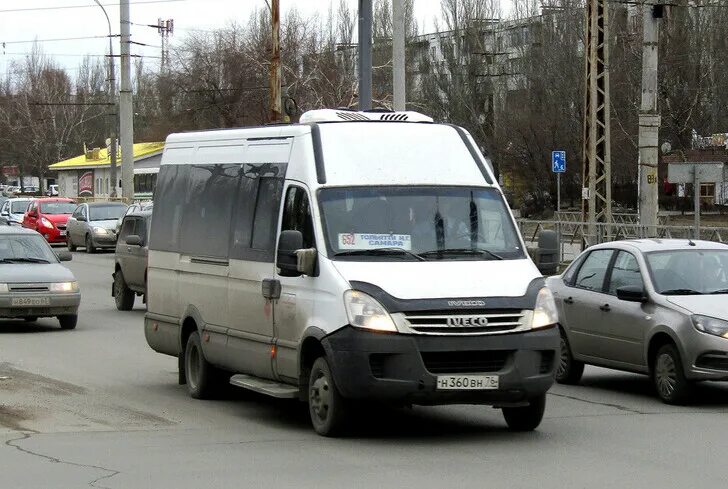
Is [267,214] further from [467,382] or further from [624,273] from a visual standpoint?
[624,273]

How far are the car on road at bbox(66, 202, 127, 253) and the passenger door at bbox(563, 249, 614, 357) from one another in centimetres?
3419

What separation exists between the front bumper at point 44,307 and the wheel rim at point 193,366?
8315mm

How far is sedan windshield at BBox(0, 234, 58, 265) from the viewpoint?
22297mm

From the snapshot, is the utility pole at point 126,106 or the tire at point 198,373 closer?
the tire at point 198,373

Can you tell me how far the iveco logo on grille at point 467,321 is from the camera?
1020cm

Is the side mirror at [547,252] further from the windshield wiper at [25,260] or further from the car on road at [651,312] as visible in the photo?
the windshield wiper at [25,260]

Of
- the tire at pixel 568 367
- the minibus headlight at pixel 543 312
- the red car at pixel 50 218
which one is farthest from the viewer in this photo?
the red car at pixel 50 218

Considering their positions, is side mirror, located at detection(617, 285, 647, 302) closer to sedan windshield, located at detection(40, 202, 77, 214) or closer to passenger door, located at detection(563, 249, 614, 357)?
passenger door, located at detection(563, 249, 614, 357)

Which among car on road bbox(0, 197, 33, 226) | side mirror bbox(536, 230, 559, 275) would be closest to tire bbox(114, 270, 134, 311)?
side mirror bbox(536, 230, 559, 275)

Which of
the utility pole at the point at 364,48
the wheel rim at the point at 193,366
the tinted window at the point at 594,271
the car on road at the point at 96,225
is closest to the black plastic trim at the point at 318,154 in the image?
the wheel rim at the point at 193,366

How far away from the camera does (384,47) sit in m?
83.0

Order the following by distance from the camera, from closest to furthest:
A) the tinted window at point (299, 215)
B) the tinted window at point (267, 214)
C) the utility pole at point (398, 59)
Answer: the tinted window at point (299, 215) → the tinted window at point (267, 214) → the utility pole at point (398, 59)

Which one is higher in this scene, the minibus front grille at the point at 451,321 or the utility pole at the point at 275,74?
the utility pole at the point at 275,74

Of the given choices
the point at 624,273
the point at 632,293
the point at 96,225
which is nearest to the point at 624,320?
the point at 632,293
